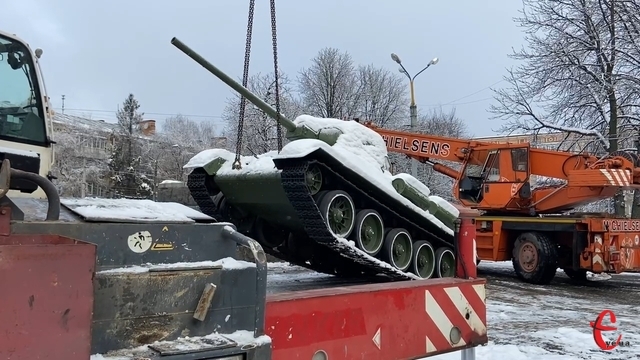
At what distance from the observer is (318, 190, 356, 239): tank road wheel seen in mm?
7199

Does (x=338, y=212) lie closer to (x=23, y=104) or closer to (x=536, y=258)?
(x=23, y=104)

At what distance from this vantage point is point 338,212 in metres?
7.41

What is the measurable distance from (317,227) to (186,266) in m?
4.91

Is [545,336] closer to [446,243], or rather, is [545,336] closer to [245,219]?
[446,243]

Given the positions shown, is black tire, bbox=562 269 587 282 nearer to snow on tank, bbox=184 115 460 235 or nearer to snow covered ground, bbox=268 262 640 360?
snow covered ground, bbox=268 262 640 360

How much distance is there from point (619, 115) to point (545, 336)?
1391 centimetres

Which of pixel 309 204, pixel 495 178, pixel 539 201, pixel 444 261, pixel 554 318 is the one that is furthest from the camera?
pixel 495 178

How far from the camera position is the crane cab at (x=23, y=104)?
3670 mm

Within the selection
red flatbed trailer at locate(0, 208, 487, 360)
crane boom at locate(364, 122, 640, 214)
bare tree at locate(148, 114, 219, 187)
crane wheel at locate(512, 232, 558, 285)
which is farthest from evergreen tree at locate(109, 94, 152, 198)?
red flatbed trailer at locate(0, 208, 487, 360)

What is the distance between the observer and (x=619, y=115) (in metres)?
18.3

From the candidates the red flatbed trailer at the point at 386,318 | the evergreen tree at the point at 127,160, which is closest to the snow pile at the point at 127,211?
the red flatbed trailer at the point at 386,318

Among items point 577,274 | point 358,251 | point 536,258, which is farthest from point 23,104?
point 577,274

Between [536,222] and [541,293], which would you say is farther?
[536,222]

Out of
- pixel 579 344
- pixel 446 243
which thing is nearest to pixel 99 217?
pixel 579 344
